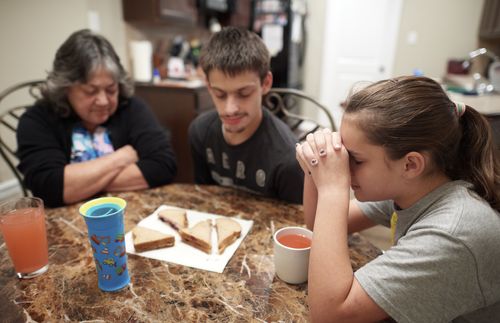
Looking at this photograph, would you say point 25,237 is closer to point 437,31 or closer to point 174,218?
point 174,218

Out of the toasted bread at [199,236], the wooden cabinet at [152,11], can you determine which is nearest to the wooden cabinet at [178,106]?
the wooden cabinet at [152,11]

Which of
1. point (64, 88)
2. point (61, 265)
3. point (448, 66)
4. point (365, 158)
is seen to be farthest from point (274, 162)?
point (448, 66)

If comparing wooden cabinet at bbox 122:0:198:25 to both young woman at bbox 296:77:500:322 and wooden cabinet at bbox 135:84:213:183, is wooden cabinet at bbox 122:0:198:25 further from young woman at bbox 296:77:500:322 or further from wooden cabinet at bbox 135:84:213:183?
young woman at bbox 296:77:500:322

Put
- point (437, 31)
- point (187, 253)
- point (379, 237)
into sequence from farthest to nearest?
point (437, 31) < point (379, 237) < point (187, 253)

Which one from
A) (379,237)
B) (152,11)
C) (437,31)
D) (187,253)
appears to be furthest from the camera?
(437,31)

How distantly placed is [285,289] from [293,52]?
149 inches

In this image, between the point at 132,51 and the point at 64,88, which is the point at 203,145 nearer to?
the point at 64,88

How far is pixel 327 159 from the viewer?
739mm

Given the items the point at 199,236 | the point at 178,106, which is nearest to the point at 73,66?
the point at 199,236

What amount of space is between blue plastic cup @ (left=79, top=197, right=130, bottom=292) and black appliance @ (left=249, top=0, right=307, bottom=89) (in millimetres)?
3489

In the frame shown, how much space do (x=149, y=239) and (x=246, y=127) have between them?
60 centimetres

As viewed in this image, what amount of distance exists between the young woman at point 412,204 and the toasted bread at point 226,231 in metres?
0.26

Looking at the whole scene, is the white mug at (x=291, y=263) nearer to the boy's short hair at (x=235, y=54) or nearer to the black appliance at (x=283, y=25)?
the boy's short hair at (x=235, y=54)

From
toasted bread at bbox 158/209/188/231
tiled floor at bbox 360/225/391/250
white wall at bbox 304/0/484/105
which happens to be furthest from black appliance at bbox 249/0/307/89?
toasted bread at bbox 158/209/188/231
